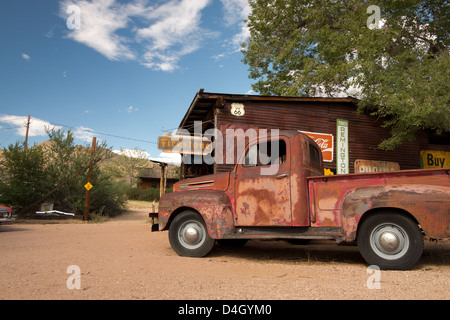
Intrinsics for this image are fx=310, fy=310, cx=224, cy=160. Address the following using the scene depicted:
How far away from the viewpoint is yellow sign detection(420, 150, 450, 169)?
44.2 ft

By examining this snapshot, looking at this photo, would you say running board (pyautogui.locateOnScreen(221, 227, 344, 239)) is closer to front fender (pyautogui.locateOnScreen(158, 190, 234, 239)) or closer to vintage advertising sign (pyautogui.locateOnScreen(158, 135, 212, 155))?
front fender (pyautogui.locateOnScreen(158, 190, 234, 239))

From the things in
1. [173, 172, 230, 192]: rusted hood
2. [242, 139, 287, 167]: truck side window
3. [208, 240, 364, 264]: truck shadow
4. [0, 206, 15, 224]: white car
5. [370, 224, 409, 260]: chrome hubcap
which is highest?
[242, 139, 287, 167]: truck side window

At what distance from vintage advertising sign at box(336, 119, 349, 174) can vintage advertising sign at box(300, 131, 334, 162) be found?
305 millimetres

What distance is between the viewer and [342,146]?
12.4 m

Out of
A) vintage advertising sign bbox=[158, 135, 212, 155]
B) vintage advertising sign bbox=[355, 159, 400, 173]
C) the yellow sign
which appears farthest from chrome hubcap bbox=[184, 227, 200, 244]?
the yellow sign

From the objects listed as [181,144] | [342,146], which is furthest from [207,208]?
[342,146]

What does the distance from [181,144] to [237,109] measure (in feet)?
8.58

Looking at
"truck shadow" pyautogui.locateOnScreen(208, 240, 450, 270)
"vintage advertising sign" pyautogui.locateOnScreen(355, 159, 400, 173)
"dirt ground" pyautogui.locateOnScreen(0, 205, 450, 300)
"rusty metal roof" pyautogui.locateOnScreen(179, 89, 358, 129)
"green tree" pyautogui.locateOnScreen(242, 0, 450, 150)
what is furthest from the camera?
"vintage advertising sign" pyautogui.locateOnScreen(355, 159, 400, 173)

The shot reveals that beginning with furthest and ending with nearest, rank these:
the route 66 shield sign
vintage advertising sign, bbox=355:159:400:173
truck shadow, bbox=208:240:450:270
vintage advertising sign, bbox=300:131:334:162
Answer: vintage advertising sign, bbox=355:159:400:173 < vintage advertising sign, bbox=300:131:334:162 < the route 66 shield sign < truck shadow, bbox=208:240:450:270

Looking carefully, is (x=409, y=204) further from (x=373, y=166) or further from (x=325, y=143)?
(x=373, y=166)

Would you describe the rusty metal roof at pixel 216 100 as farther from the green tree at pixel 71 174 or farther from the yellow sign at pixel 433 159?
the green tree at pixel 71 174

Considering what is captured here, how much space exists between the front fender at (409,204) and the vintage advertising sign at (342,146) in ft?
25.7
